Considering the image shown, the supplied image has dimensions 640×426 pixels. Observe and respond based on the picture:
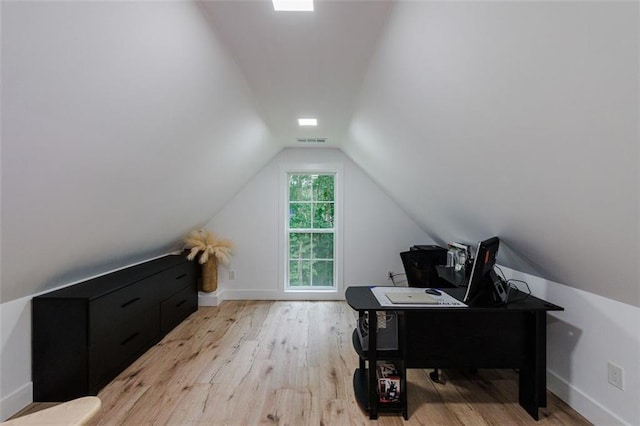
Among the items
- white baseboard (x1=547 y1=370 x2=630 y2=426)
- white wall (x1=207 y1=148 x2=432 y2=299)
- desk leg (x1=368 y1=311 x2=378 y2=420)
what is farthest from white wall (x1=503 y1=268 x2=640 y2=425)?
white wall (x1=207 y1=148 x2=432 y2=299)

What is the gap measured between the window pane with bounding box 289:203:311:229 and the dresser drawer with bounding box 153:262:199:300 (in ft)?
4.90

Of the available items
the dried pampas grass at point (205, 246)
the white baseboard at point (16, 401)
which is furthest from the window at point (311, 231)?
the white baseboard at point (16, 401)

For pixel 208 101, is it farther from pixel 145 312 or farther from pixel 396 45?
pixel 145 312

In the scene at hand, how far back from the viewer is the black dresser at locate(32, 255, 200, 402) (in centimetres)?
193

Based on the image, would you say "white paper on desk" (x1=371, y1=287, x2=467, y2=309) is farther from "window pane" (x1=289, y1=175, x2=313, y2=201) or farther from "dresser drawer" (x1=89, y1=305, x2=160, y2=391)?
"window pane" (x1=289, y1=175, x2=313, y2=201)

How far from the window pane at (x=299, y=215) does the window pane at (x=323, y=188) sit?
0.73 ft

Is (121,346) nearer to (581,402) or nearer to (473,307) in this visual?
(473,307)

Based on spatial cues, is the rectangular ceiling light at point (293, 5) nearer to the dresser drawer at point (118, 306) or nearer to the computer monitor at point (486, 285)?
the computer monitor at point (486, 285)

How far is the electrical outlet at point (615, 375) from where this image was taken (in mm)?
1625

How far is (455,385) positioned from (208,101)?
2764 mm

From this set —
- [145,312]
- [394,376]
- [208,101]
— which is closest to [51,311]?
[145,312]

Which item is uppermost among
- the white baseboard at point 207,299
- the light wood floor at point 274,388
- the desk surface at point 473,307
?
the desk surface at point 473,307

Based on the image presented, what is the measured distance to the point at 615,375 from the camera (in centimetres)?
166

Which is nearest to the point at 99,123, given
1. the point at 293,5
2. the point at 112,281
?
the point at 293,5
